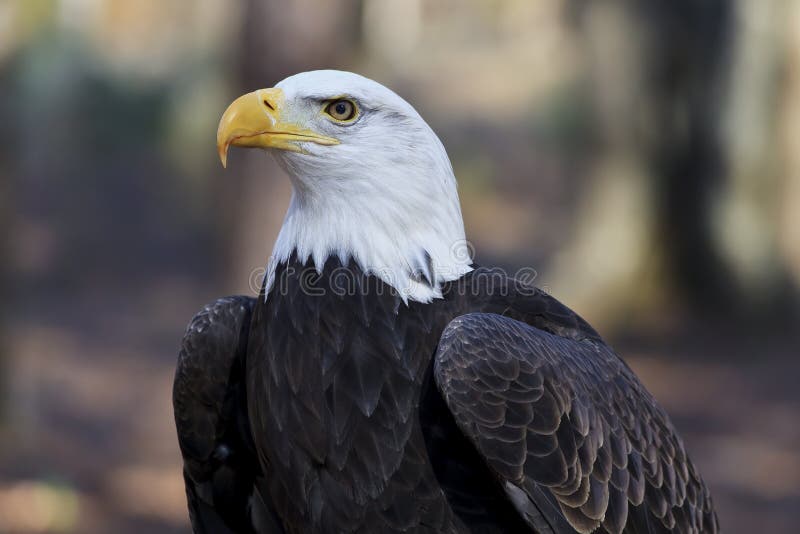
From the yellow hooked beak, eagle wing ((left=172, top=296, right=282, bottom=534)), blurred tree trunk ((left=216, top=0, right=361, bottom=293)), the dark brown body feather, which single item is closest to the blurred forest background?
blurred tree trunk ((left=216, top=0, right=361, bottom=293))

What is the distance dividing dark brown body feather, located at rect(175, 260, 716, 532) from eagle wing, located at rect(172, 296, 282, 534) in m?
0.20

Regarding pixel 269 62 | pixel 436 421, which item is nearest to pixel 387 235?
pixel 436 421

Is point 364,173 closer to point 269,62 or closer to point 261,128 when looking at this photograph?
point 261,128

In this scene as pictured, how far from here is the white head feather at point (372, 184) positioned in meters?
3.62

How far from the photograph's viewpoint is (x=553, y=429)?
3.35 m

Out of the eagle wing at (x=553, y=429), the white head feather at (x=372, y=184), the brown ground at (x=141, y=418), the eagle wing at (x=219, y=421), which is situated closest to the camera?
the eagle wing at (x=553, y=429)

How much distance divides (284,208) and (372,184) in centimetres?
332

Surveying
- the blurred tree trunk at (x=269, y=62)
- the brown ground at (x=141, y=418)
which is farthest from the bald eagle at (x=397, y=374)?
the brown ground at (x=141, y=418)

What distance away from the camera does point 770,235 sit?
42.3ft

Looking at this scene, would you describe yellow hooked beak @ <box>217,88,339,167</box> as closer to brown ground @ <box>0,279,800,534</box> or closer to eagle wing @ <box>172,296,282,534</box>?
eagle wing @ <box>172,296,282,534</box>

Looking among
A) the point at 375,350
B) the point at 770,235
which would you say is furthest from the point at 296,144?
the point at 770,235

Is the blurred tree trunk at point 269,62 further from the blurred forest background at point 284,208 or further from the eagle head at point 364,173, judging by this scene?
the eagle head at point 364,173

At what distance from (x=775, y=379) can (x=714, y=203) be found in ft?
7.22

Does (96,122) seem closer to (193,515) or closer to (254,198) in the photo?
(254,198)
